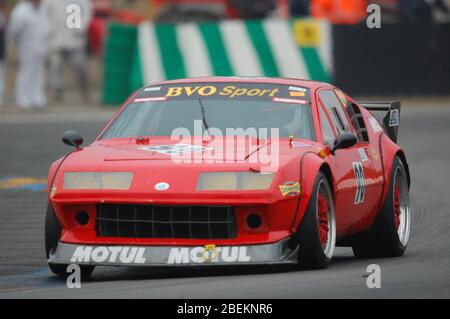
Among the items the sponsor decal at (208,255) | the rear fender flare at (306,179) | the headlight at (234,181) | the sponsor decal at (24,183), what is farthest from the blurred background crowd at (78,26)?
the sponsor decal at (208,255)

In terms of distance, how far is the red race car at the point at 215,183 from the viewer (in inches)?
330

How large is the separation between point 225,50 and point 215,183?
14252mm

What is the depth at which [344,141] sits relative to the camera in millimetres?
9250

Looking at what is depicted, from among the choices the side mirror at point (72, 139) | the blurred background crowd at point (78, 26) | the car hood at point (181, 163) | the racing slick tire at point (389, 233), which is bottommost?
the blurred background crowd at point (78, 26)

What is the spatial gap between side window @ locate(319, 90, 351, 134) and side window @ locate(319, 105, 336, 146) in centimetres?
13

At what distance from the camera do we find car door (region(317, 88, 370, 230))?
30.3 ft

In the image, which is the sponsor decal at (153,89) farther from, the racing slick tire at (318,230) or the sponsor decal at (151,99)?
the racing slick tire at (318,230)

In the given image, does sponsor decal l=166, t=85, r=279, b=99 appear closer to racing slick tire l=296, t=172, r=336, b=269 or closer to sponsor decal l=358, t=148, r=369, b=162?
sponsor decal l=358, t=148, r=369, b=162

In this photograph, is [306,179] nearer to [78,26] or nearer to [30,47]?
[78,26]

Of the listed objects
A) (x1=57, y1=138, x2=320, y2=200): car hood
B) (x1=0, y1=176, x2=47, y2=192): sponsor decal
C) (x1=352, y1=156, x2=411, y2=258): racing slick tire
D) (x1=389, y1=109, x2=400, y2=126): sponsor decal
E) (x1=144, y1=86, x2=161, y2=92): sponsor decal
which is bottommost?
(x1=0, y1=176, x2=47, y2=192): sponsor decal

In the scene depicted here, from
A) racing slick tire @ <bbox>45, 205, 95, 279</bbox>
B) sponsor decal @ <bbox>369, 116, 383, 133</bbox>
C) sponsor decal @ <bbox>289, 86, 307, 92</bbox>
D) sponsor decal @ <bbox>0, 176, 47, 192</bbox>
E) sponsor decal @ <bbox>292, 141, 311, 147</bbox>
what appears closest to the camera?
racing slick tire @ <bbox>45, 205, 95, 279</bbox>

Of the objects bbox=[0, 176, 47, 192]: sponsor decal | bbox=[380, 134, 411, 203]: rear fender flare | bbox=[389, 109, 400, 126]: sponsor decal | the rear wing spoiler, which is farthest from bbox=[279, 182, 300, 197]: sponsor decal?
bbox=[0, 176, 47, 192]: sponsor decal

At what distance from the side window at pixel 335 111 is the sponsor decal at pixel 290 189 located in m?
1.50

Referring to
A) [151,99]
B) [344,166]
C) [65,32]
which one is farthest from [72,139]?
[65,32]
